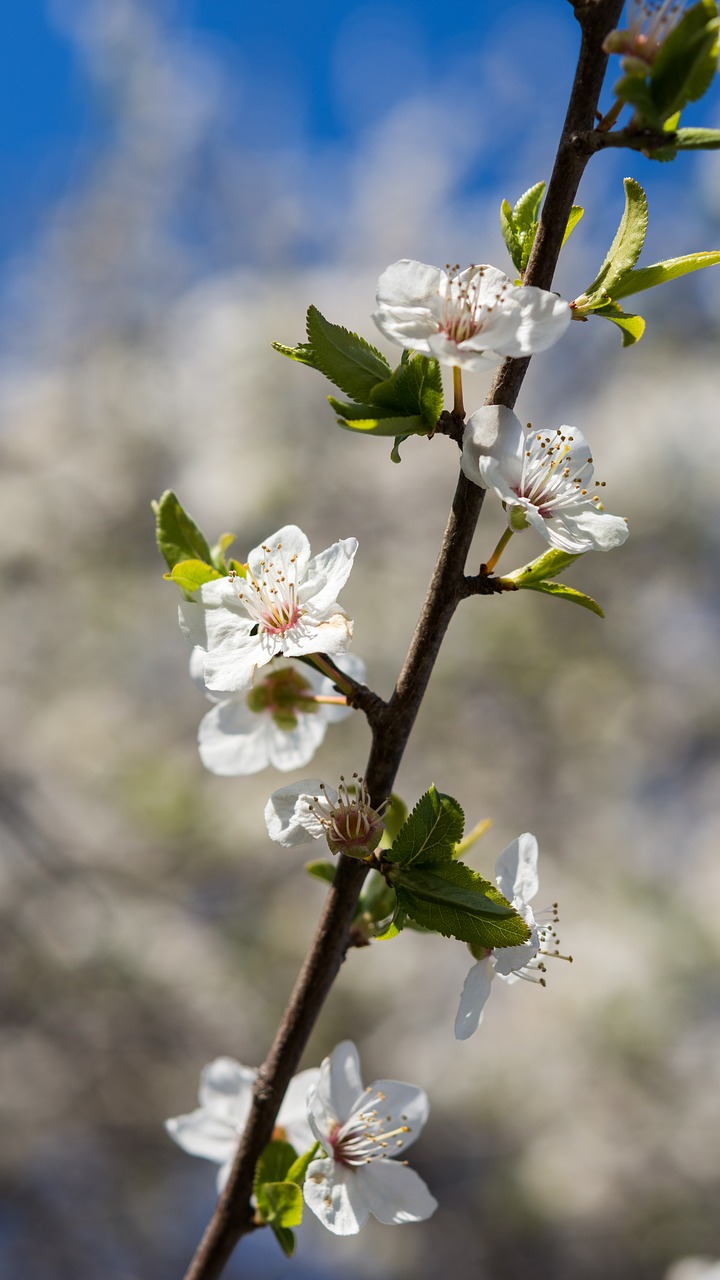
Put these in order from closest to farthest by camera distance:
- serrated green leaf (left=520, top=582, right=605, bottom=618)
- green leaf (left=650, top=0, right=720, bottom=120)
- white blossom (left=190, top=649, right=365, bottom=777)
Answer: green leaf (left=650, top=0, right=720, bottom=120) → serrated green leaf (left=520, top=582, right=605, bottom=618) → white blossom (left=190, top=649, right=365, bottom=777)

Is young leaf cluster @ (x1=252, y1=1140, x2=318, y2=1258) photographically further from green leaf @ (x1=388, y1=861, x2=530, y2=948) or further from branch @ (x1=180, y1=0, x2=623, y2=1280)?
green leaf @ (x1=388, y1=861, x2=530, y2=948)

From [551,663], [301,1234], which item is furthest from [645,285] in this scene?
[551,663]

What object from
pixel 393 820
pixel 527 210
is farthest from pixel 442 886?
pixel 527 210

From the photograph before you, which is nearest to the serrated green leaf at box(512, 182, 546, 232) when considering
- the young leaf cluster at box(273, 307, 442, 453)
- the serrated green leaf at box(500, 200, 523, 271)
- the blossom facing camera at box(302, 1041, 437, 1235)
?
the serrated green leaf at box(500, 200, 523, 271)

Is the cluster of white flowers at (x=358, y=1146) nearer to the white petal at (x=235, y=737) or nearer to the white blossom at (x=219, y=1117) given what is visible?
the white blossom at (x=219, y=1117)

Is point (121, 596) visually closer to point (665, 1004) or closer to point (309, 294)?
point (309, 294)

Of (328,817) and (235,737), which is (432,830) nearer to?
(328,817)

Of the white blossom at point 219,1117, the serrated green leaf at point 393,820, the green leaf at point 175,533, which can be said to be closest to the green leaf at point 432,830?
the serrated green leaf at point 393,820
